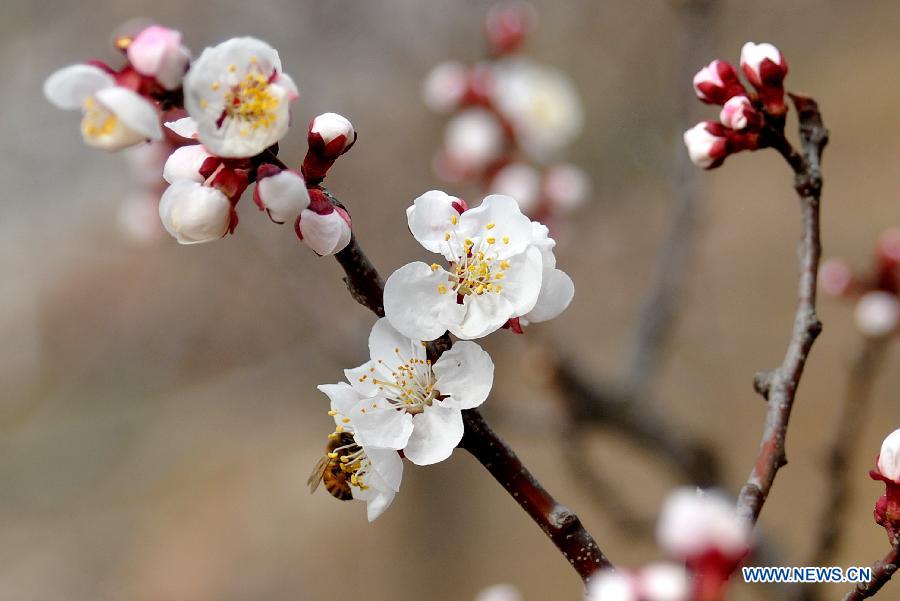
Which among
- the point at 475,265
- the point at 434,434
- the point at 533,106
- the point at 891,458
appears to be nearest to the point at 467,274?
the point at 475,265

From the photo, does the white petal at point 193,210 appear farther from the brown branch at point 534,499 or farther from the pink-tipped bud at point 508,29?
the pink-tipped bud at point 508,29

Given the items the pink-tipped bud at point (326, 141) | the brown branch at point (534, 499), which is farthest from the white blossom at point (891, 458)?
the pink-tipped bud at point (326, 141)

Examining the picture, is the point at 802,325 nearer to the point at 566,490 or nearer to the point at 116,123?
the point at 116,123

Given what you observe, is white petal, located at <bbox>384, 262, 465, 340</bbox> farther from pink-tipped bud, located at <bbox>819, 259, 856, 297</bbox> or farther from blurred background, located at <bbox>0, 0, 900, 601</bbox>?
blurred background, located at <bbox>0, 0, 900, 601</bbox>

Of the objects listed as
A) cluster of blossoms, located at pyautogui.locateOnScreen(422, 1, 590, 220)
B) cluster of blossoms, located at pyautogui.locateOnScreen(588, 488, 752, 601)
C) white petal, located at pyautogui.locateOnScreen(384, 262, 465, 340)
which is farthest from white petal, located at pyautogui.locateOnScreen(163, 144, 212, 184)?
cluster of blossoms, located at pyautogui.locateOnScreen(422, 1, 590, 220)

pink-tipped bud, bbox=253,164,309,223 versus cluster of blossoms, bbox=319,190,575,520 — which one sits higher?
pink-tipped bud, bbox=253,164,309,223

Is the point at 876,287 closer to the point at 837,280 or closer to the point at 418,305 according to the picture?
the point at 837,280
